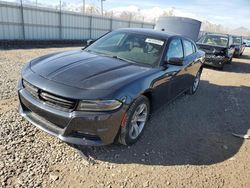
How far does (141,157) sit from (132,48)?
1948mm

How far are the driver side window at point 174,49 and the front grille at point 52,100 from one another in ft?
6.68

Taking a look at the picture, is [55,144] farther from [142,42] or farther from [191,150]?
[142,42]

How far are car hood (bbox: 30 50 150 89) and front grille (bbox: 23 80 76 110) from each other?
0.67 feet

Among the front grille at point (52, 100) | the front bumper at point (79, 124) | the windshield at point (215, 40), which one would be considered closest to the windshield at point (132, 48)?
the front bumper at point (79, 124)

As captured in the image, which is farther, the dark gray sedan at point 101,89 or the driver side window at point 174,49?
the driver side window at point 174,49

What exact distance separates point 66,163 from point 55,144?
0.43m

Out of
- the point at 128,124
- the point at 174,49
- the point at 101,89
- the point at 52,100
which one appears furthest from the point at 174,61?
the point at 52,100

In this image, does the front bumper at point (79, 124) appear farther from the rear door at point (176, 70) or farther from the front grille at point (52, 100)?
the rear door at point (176, 70)

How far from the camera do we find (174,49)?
4465 mm

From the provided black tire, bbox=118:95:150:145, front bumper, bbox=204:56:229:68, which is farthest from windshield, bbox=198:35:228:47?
black tire, bbox=118:95:150:145

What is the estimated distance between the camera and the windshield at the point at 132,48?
12.9 ft

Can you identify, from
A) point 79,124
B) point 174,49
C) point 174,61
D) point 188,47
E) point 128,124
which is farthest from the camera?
point 188,47

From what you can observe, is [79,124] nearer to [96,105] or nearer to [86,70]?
[96,105]

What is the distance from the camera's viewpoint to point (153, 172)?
9.74 ft
